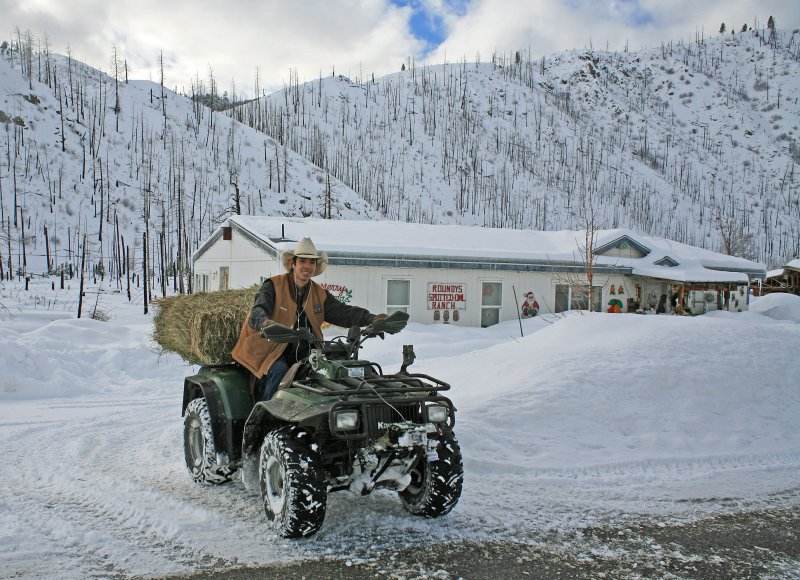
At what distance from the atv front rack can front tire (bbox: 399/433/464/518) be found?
45cm

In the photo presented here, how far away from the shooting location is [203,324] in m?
8.04

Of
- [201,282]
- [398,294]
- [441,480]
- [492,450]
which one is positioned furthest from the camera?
[201,282]

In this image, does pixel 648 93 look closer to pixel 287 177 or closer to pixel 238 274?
pixel 287 177

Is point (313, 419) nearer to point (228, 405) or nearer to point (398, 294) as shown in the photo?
point (228, 405)

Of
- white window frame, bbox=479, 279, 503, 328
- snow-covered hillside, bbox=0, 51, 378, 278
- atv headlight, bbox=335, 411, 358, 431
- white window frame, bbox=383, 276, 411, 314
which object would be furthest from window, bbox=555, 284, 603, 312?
snow-covered hillside, bbox=0, 51, 378, 278

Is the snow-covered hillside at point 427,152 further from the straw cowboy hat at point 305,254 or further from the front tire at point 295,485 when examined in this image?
the front tire at point 295,485

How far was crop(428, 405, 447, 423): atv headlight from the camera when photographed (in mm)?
4379

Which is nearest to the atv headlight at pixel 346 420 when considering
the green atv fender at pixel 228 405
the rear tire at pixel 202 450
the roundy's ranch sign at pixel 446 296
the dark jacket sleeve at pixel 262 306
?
the dark jacket sleeve at pixel 262 306

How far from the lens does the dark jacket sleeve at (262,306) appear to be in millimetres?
4746

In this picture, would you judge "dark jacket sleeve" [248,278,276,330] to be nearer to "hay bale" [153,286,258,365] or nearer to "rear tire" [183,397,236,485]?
"rear tire" [183,397,236,485]

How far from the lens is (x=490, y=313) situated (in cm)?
2159

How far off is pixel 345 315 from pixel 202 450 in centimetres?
170

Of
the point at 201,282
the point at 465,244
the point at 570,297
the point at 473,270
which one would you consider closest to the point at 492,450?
the point at 473,270

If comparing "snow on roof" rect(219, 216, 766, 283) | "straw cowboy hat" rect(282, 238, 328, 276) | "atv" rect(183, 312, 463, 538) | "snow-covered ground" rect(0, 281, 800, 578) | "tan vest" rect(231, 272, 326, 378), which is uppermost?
"snow on roof" rect(219, 216, 766, 283)
